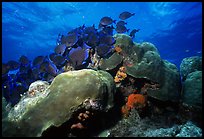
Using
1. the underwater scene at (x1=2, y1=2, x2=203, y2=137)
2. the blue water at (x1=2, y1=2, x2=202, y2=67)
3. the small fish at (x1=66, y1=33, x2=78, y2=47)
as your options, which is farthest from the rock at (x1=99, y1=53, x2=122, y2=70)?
the blue water at (x1=2, y1=2, x2=202, y2=67)

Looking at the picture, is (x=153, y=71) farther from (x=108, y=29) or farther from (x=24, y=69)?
(x=24, y=69)

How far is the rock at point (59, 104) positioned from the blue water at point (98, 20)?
45.2 feet

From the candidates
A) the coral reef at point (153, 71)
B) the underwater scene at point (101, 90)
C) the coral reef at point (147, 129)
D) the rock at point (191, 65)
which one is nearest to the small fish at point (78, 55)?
the underwater scene at point (101, 90)

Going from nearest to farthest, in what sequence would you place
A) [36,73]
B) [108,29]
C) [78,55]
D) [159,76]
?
[78,55]
[159,76]
[36,73]
[108,29]

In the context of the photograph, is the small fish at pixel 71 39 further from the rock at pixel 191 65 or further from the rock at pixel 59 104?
the rock at pixel 191 65

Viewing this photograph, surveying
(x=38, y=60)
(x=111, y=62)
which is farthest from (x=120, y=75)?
(x=38, y=60)

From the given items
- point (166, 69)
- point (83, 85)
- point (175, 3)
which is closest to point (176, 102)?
point (166, 69)

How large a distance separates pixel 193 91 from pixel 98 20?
15834 mm

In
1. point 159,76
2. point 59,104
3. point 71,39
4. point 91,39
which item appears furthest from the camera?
point 91,39

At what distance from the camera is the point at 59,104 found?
14.8 feet

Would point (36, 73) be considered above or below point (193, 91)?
above

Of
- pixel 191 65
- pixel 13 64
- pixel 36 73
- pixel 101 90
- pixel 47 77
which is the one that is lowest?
pixel 101 90

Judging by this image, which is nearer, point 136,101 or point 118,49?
point 136,101

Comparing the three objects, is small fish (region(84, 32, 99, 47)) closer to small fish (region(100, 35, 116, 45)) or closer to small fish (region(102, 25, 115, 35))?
small fish (region(100, 35, 116, 45))
